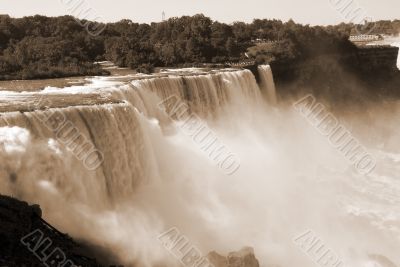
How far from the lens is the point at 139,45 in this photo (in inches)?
1276

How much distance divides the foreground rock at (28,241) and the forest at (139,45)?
16055mm

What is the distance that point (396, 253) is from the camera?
1744 cm

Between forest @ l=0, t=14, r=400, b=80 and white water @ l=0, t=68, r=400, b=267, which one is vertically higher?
forest @ l=0, t=14, r=400, b=80

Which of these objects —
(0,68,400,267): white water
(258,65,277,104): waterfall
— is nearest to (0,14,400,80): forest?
(258,65,277,104): waterfall

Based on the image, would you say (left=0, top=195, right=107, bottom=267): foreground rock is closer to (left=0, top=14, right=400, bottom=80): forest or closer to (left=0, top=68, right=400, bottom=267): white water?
(left=0, top=68, right=400, bottom=267): white water

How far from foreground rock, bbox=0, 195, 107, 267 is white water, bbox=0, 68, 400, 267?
2.42 meters

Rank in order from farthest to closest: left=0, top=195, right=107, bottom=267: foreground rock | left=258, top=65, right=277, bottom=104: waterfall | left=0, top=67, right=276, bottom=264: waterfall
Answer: left=258, top=65, right=277, bottom=104: waterfall < left=0, top=67, right=276, bottom=264: waterfall < left=0, top=195, right=107, bottom=267: foreground rock

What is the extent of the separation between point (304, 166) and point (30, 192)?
17.0 m

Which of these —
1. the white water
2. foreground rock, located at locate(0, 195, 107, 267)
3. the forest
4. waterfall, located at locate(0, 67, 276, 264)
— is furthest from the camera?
the forest

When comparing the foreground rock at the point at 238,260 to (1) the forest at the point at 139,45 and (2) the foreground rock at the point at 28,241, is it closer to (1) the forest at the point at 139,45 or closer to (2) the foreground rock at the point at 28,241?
(2) the foreground rock at the point at 28,241

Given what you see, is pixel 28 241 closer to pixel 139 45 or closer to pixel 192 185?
pixel 192 185

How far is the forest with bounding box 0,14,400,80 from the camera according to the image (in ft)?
93.0

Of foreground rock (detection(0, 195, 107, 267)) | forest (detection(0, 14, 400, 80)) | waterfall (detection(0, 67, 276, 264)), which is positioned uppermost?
forest (detection(0, 14, 400, 80))

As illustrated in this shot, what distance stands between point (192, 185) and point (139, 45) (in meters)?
16.2
